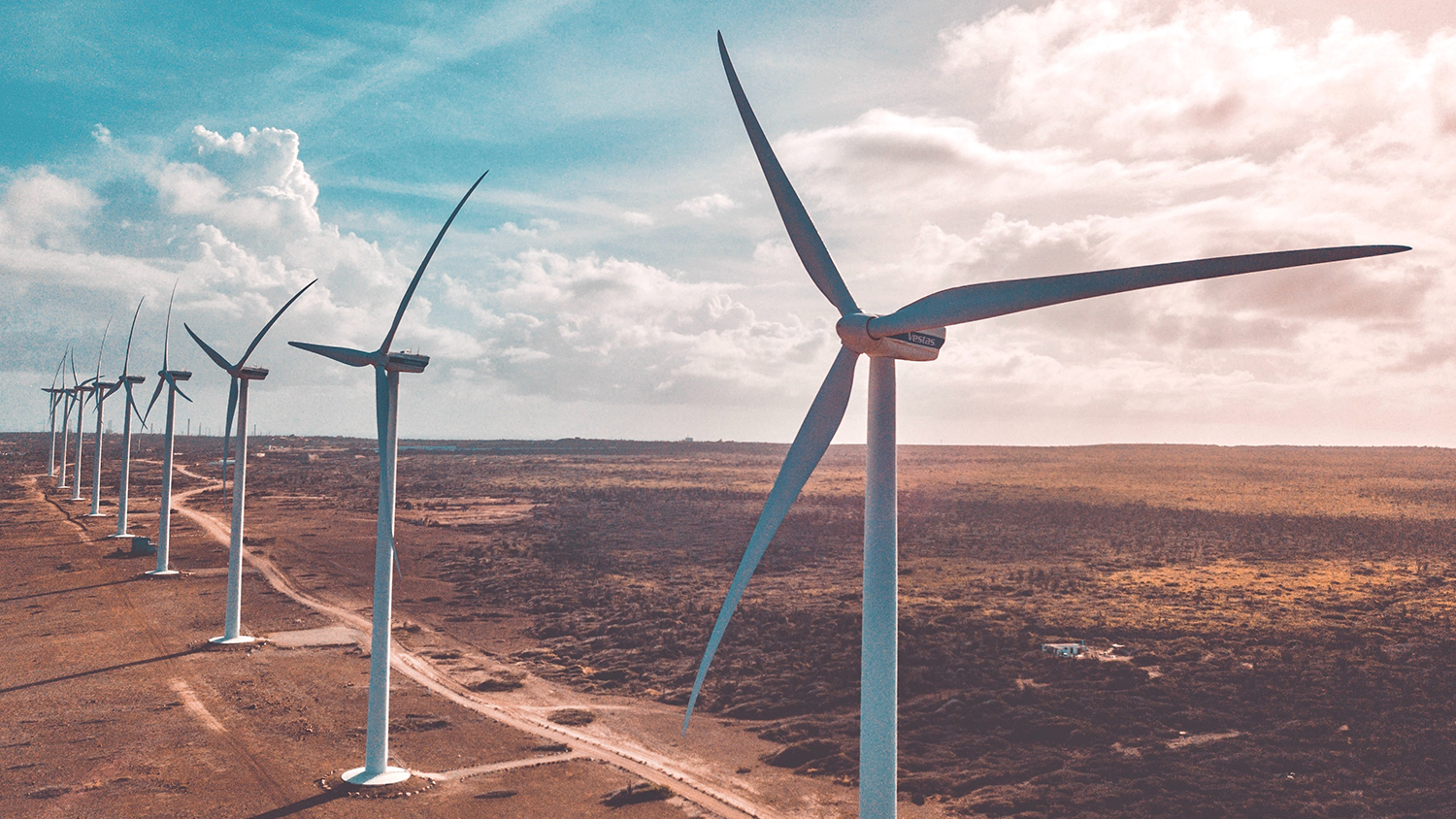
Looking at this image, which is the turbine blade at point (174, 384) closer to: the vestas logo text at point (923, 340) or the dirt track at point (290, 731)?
the dirt track at point (290, 731)

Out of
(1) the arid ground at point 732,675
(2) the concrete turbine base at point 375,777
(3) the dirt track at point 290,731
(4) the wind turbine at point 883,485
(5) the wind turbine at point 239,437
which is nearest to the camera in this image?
(4) the wind turbine at point 883,485

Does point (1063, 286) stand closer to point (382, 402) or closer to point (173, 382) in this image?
point (382, 402)

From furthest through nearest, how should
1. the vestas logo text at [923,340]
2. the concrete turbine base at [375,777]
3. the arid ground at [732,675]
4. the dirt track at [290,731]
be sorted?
the arid ground at [732,675] → the concrete turbine base at [375,777] → the dirt track at [290,731] → the vestas logo text at [923,340]

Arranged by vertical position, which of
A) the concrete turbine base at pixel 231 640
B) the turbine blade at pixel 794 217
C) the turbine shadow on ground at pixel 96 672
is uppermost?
the turbine blade at pixel 794 217

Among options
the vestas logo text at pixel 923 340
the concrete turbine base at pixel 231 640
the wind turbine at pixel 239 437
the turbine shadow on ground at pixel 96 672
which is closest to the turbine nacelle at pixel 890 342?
the vestas logo text at pixel 923 340

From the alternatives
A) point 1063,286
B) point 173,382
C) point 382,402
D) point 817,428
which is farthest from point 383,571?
point 173,382

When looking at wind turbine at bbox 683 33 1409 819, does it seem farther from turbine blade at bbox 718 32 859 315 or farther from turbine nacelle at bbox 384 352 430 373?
turbine nacelle at bbox 384 352 430 373
